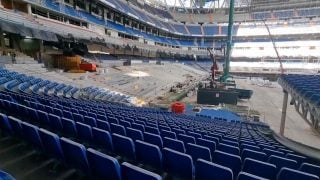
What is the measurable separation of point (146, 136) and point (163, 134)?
950 mm

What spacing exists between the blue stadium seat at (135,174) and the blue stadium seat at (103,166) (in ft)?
0.30

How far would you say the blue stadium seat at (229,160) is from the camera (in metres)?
3.33

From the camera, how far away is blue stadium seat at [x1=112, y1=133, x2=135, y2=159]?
3.40 metres

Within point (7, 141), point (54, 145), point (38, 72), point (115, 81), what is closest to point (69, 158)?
point (54, 145)

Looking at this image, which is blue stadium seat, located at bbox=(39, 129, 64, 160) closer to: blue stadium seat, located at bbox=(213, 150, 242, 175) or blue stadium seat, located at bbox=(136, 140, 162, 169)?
blue stadium seat, located at bbox=(136, 140, 162, 169)

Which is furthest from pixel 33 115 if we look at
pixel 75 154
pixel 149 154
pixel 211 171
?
pixel 211 171

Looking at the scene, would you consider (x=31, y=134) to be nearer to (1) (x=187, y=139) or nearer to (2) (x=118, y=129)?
(2) (x=118, y=129)

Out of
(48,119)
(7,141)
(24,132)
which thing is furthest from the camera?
(48,119)

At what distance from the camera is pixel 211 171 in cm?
266

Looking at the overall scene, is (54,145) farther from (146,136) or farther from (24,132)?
(146,136)

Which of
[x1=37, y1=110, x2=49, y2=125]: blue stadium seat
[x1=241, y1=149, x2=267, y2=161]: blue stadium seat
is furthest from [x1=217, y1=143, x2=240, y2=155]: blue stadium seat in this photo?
[x1=37, y1=110, x2=49, y2=125]: blue stadium seat

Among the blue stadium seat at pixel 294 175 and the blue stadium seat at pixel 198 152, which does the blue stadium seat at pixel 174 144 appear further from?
the blue stadium seat at pixel 294 175

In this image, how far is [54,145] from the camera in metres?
3.17

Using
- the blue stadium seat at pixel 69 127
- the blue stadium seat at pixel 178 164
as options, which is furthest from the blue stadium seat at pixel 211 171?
the blue stadium seat at pixel 69 127
